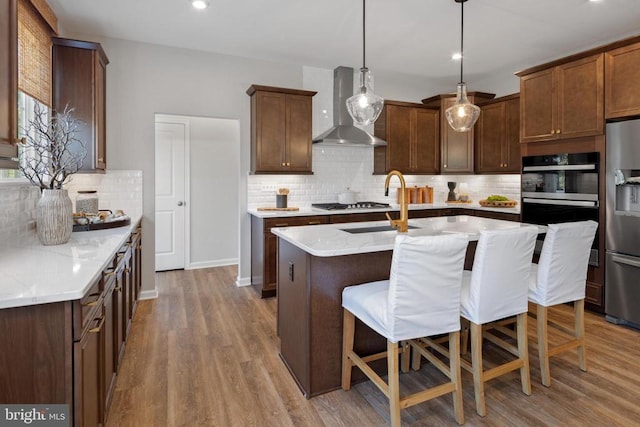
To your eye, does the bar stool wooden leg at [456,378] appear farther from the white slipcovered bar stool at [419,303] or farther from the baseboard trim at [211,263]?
the baseboard trim at [211,263]

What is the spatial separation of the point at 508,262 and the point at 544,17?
2761 mm

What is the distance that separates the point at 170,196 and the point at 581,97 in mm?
→ 5162

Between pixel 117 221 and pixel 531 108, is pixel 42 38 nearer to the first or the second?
pixel 117 221

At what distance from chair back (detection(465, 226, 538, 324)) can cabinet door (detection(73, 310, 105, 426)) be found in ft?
6.09

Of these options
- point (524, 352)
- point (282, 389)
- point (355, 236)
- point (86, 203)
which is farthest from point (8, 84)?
point (524, 352)

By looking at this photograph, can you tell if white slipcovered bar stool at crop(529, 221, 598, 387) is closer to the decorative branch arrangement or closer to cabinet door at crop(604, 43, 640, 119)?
cabinet door at crop(604, 43, 640, 119)

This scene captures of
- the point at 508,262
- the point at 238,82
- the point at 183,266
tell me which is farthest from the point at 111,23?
the point at 508,262

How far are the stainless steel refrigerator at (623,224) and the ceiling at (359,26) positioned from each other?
1.19 metres

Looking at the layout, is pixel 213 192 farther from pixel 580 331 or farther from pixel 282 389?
pixel 580 331

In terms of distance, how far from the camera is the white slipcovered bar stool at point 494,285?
2021 millimetres

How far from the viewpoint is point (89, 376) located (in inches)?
60.8

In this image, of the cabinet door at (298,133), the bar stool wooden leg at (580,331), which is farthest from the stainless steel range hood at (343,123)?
the bar stool wooden leg at (580,331)

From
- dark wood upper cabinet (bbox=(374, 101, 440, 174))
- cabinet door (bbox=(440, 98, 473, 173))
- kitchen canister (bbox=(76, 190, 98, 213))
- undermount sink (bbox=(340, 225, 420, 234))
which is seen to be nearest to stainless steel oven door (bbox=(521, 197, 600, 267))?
cabinet door (bbox=(440, 98, 473, 173))

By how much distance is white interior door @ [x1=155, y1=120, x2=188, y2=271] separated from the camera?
5414 mm
